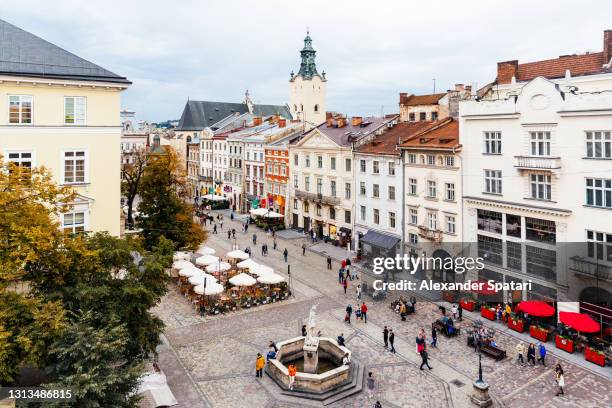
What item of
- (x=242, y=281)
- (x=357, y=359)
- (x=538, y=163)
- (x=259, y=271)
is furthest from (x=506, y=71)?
(x=357, y=359)

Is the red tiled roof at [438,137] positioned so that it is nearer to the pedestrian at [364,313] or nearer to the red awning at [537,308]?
the red awning at [537,308]

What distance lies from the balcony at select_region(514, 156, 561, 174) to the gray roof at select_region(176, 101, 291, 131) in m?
75.0

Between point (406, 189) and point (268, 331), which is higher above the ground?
point (406, 189)

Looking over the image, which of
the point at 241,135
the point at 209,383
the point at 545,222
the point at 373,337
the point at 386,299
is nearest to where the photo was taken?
the point at 209,383

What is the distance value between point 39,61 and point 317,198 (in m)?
33.1

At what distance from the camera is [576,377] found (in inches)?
849

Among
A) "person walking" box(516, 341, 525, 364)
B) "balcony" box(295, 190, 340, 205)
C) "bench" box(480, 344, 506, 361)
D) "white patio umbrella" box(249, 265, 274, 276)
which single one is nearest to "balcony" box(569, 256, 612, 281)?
"person walking" box(516, 341, 525, 364)

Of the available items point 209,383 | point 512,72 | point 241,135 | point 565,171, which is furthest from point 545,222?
point 241,135

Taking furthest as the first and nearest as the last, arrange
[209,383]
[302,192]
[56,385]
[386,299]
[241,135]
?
[241,135] < [302,192] < [386,299] < [209,383] < [56,385]

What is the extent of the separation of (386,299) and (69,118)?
77.6 feet

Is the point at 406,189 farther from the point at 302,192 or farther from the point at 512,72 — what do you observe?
the point at 302,192

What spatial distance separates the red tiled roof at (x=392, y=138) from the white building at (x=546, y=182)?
8.66 m

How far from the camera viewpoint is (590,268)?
83.1ft

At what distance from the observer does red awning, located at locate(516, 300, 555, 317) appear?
84.3 feet
